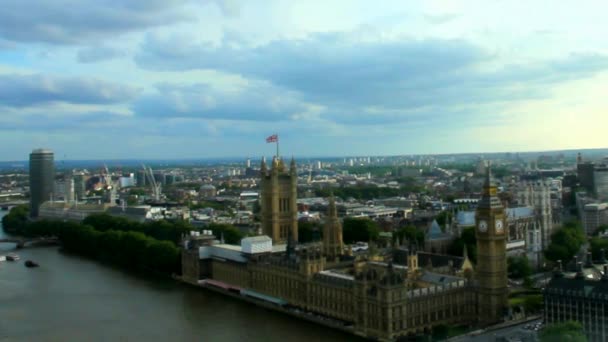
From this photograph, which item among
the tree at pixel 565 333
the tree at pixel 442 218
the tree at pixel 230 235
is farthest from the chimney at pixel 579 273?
the tree at pixel 442 218

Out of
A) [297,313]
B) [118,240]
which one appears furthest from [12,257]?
[297,313]

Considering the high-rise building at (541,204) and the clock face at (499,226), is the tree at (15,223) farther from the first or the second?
the clock face at (499,226)

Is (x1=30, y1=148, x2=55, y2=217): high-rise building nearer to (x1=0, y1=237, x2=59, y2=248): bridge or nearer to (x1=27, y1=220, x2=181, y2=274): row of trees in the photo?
(x1=0, y1=237, x2=59, y2=248): bridge

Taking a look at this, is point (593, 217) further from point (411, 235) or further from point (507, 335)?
point (507, 335)

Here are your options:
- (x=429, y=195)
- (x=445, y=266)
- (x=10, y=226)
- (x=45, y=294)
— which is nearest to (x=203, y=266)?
(x=45, y=294)

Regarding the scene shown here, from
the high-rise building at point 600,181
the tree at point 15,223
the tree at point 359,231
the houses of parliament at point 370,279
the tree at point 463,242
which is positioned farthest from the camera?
the high-rise building at point 600,181

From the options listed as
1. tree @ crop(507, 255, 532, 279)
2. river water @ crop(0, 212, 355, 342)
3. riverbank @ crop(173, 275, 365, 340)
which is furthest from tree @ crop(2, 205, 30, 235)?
tree @ crop(507, 255, 532, 279)

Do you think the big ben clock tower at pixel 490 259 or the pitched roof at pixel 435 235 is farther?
the pitched roof at pixel 435 235
